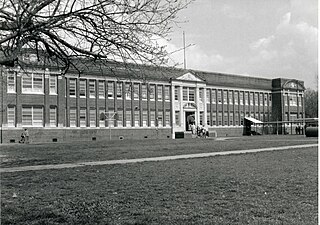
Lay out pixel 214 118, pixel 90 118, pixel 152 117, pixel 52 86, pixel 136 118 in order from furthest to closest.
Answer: pixel 214 118 → pixel 152 117 → pixel 136 118 → pixel 90 118 → pixel 52 86

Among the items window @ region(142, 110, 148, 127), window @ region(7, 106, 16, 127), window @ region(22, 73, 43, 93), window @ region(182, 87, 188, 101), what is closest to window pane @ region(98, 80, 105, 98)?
window @ region(142, 110, 148, 127)

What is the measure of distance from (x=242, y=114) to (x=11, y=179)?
70704 mm

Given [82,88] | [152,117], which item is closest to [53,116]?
[82,88]

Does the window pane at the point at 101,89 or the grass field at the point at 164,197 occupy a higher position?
the window pane at the point at 101,89

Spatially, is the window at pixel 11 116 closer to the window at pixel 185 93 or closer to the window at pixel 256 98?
the window at pixel 185 93

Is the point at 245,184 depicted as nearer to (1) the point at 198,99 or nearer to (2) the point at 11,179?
(2) the point at 11,179

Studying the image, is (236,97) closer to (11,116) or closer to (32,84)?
(32,84)

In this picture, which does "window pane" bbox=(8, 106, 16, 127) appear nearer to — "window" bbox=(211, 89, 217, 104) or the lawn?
the lawn

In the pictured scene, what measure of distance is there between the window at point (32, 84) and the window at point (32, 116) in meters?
2.03

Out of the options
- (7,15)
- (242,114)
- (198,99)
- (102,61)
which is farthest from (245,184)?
(242,114)

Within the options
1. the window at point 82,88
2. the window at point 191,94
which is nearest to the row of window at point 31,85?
the window at point 82,88

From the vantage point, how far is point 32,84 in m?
51.4

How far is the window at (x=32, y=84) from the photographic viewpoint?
5088 cm

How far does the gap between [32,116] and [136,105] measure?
16.5 m
